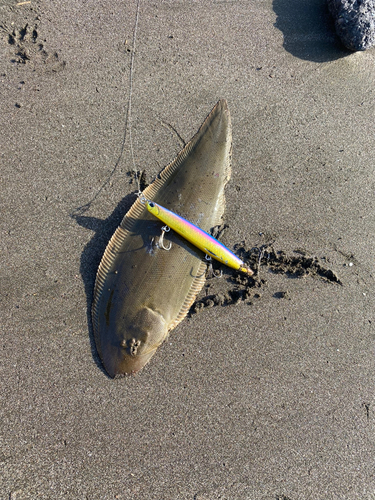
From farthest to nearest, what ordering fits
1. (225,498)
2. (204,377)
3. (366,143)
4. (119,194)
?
1. (366,143)
2. (119,194)
3. (204,377)
4. (225,498)

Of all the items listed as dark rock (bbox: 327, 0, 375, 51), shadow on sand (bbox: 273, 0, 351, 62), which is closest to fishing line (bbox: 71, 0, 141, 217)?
shadow on sand (bbox: 273, 0, 351, 62)

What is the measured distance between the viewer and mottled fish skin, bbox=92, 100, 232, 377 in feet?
8.70

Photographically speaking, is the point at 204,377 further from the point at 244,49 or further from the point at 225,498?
the point at 244,49

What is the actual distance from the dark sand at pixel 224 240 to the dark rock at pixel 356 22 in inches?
5.8

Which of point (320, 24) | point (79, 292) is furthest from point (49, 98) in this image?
point (320, 24)

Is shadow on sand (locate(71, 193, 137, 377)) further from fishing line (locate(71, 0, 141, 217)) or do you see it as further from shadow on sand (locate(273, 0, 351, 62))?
shadow on sand (locate(273, 0, 351, 62))

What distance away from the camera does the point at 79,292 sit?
284 centimetres

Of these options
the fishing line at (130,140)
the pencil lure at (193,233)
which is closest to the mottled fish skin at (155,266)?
the pencil lure at (193,233)

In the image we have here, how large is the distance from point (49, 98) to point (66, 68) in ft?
1.26

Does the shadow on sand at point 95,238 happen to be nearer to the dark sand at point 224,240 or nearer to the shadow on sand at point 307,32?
the dark sand at point 224,240

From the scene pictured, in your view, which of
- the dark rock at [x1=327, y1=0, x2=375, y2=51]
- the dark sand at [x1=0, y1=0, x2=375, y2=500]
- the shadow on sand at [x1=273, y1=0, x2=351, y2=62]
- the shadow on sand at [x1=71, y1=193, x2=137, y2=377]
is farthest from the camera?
the shadow on sand at [x1=273, y1=0, x2=351, y2=62]

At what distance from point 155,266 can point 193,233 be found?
0.47m

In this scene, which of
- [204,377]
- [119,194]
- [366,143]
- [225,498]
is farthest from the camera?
[366,143]

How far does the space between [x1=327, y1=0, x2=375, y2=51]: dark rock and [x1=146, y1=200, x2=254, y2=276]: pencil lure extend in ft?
8.96
